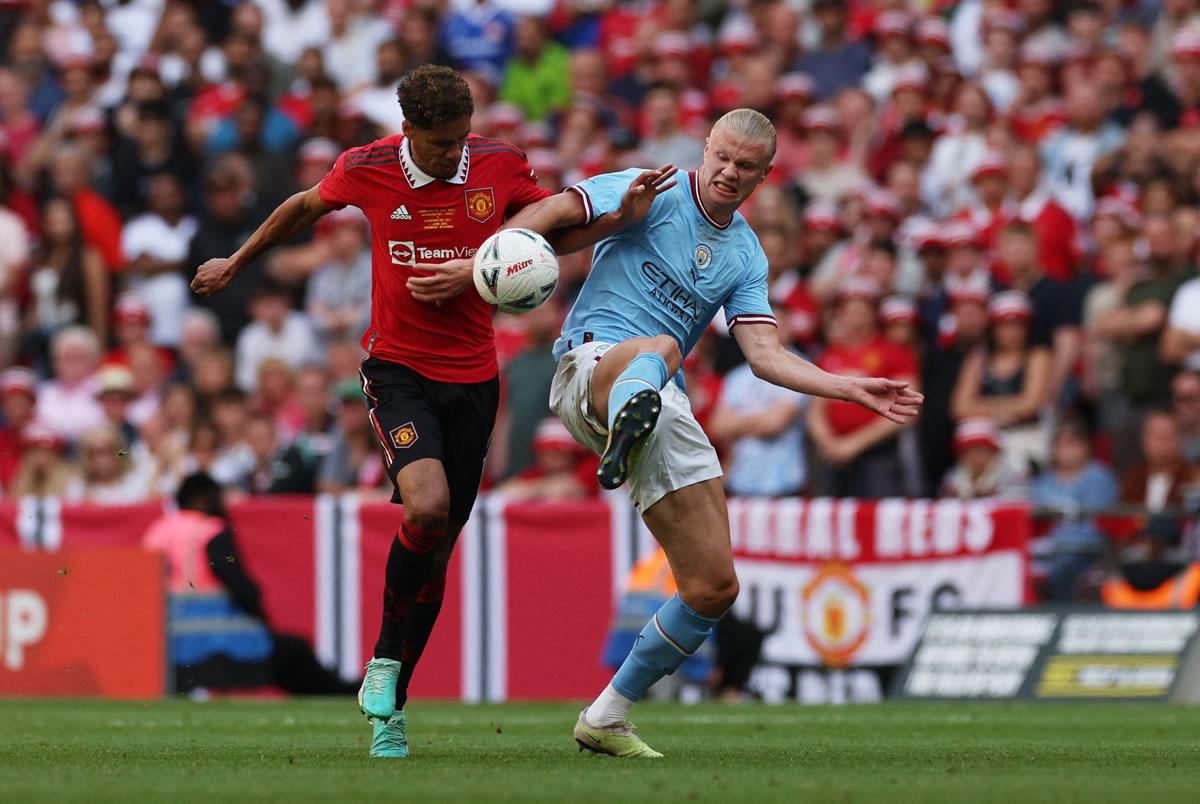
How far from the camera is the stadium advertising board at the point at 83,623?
46.2 feet

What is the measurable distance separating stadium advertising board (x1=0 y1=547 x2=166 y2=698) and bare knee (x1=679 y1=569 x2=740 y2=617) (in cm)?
659

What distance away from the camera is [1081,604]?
12828 millimetres

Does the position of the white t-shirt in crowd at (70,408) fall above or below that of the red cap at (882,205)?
below

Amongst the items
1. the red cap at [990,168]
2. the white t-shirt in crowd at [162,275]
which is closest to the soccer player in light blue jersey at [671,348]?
the red cap at [990,168]

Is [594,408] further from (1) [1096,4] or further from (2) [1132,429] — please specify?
(1) [1096,4]

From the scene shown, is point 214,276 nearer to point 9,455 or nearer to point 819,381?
point 819,381

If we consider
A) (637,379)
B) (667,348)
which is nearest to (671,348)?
(667,348)

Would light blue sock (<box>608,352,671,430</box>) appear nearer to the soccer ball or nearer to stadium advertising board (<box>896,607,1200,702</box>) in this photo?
the soccer ball

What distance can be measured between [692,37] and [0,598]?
28.7 ft

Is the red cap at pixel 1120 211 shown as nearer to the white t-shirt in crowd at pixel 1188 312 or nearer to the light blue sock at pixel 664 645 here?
the white t-shirt in crowd at pixel 1188 312

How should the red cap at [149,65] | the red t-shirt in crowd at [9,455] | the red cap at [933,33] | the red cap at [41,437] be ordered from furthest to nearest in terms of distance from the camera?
1. the red cap at [149,65]
2. the red cap at [933,33]
3. the red t-shirt in crowd at [9,455]
4. the red cap at [41,437]

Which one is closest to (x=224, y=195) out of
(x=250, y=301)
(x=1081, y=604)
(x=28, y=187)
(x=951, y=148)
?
(x=250, y=301)

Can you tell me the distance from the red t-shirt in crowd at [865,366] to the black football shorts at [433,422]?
19.8 feet

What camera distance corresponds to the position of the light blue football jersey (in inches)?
340
